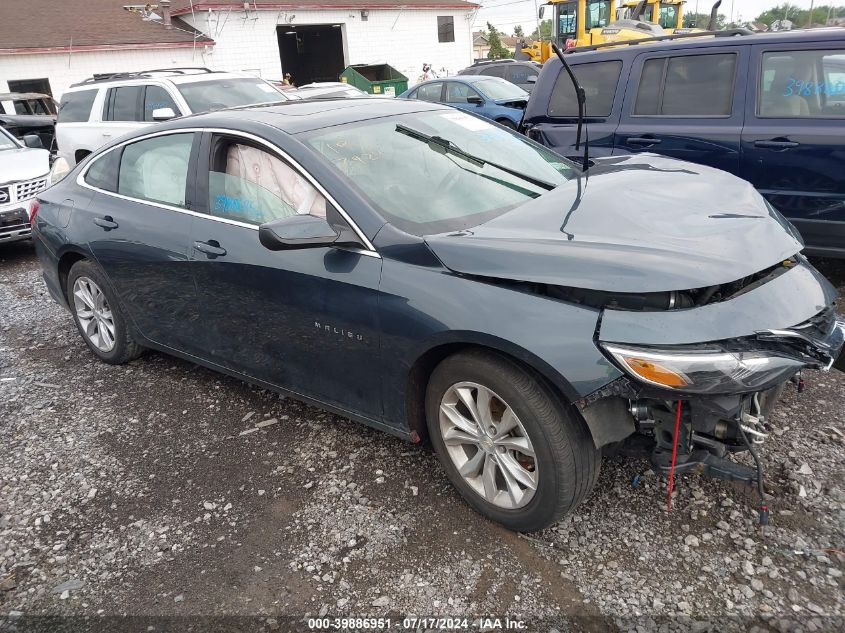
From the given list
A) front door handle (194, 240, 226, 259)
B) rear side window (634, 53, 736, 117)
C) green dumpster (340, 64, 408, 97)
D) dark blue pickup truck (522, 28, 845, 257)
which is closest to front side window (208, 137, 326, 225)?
front door handle (194, 240, 226, 259)

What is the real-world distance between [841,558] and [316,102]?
3.31 metres

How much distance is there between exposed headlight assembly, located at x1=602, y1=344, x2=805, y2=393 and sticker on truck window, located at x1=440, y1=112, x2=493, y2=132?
1991 mm

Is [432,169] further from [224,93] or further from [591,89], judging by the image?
[224,93]

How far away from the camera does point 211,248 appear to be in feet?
11.2

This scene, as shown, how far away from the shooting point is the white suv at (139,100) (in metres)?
8.80

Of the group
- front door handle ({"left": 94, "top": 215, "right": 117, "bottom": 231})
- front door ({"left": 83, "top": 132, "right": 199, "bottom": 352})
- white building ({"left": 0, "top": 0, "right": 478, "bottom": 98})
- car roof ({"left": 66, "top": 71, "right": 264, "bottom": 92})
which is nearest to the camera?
front door ({"left": 83, "top": 132, "right": 199, "bottom": 352})

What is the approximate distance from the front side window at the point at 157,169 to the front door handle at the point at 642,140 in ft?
11.3

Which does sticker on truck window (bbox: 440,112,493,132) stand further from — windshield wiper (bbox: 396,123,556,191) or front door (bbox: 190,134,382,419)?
front door (bbox: 190,134,382,419)

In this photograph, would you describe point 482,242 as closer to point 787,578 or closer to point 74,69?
point 787,578

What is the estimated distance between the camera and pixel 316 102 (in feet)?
12.5

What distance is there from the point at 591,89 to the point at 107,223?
3.97m

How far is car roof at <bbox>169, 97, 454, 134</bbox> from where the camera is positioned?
3311 mm

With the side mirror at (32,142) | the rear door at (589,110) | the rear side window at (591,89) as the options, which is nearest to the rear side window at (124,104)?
the side mirror at (32,142)

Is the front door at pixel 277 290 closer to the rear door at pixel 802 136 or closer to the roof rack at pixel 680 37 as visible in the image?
the rear door at pixel 802 136
